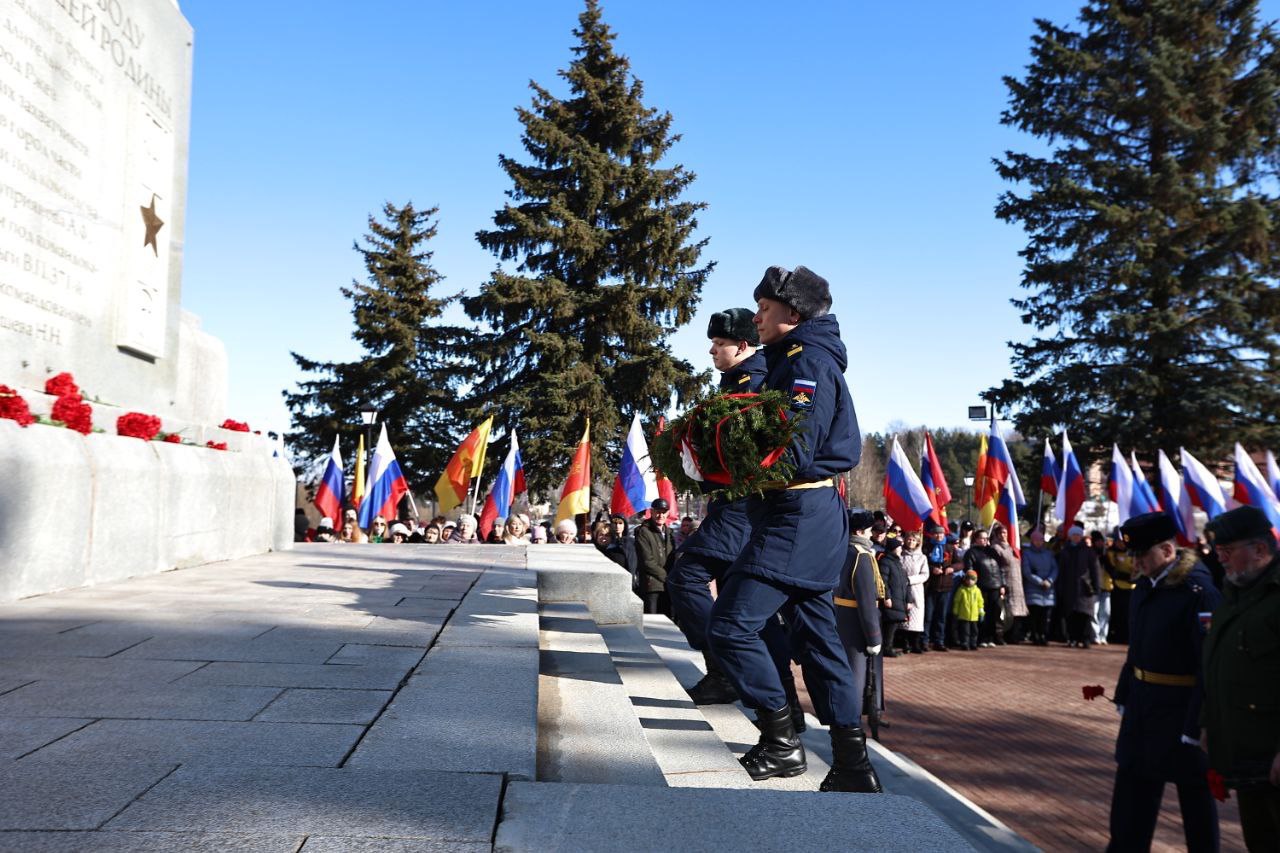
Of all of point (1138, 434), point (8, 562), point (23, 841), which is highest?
point (1138, 434)

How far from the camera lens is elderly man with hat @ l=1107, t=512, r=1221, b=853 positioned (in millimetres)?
4625

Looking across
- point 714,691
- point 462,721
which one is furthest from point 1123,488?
point 462,721

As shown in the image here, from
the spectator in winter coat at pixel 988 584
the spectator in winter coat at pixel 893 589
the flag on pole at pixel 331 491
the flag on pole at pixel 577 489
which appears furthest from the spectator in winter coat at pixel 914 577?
the flag on pole at pixel 331 491

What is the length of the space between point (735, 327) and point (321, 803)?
3.32 metres

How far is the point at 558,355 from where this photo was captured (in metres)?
31.3

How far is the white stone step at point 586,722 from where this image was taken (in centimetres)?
321

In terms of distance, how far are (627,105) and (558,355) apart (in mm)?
8979

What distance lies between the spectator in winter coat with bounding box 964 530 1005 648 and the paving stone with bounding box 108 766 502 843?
595 inches

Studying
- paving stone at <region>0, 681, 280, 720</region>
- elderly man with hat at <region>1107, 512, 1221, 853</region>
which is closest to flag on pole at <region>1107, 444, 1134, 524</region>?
elderly man with hat at <region>1107, 512, 1221, 853</region>

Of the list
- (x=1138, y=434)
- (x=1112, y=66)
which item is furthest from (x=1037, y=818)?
(x=1112, y=66)

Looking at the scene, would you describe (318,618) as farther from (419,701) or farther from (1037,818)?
(1037,818)

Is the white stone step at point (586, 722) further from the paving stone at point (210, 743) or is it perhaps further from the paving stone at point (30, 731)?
the paving stone at point (30, 731)

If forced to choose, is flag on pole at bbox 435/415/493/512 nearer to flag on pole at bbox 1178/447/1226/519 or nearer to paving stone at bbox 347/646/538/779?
flag on pole at bbox 1178/447/1226/519

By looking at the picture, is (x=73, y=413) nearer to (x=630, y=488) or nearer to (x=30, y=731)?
(x=30, y=731)
